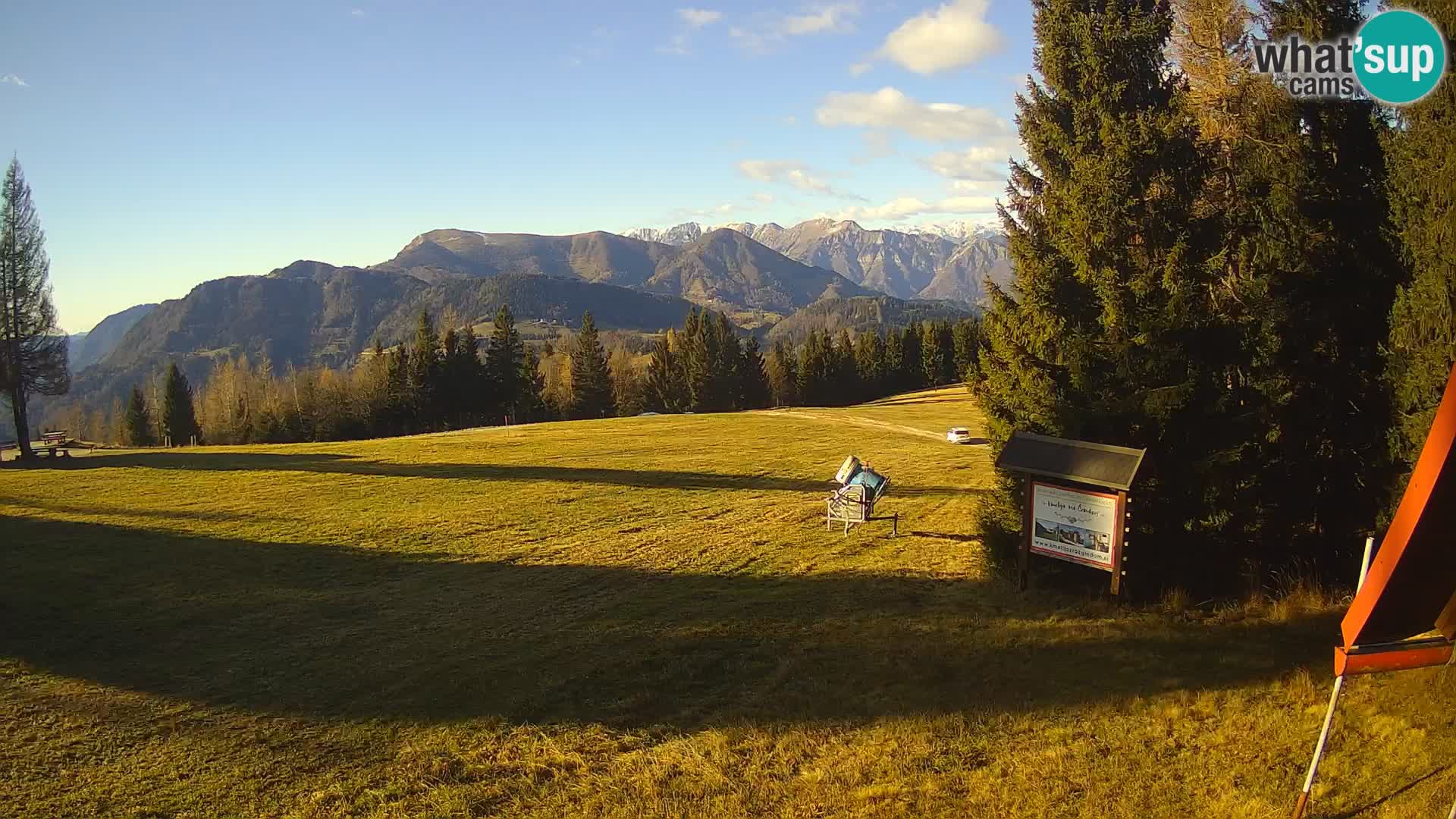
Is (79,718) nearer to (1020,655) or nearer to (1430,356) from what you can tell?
(1020,655)

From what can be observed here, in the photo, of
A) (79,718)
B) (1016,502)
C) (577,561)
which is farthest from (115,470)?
(1016,502)

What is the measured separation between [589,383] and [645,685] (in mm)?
74325

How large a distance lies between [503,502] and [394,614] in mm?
11753

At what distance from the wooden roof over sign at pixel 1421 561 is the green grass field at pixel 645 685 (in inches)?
63.6

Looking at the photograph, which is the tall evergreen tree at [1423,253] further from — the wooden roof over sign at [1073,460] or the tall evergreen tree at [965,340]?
the tall evergreen tree at [965,340]

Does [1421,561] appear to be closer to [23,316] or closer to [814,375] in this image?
[23,316]

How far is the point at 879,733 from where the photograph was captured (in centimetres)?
892

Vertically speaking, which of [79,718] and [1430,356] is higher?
[1430,356]

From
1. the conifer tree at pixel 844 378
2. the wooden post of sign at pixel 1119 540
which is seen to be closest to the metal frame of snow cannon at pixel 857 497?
the wooden post of sign at pixel 1119 540

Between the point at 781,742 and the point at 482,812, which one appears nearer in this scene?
the point at 482,812

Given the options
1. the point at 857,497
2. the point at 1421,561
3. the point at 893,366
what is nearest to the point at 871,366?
the point at 893,366

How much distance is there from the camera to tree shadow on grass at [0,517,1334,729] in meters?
10.1

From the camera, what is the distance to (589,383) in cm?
8356

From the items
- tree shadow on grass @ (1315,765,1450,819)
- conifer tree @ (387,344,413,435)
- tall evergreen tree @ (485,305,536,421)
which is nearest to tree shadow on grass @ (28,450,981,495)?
tree shadow on grass @ (1315,765,1450,819)
